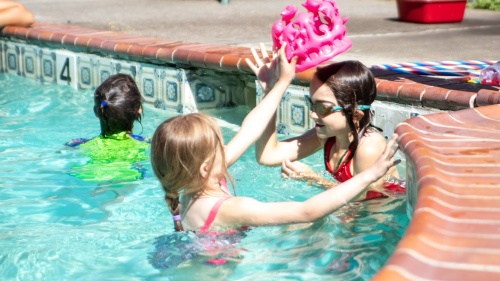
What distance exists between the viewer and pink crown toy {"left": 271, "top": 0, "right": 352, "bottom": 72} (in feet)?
12.2

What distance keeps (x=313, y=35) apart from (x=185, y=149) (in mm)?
811

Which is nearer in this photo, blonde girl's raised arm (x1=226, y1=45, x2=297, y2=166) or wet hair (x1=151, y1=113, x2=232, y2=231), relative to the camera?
wet hair (x1=151, y1=113, x2=232, y2=231)

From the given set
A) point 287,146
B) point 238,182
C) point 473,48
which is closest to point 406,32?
point 473,48

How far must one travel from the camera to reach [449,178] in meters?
3.03

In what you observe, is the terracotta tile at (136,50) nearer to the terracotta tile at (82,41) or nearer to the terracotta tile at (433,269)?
the terracotta tile at (82,41)

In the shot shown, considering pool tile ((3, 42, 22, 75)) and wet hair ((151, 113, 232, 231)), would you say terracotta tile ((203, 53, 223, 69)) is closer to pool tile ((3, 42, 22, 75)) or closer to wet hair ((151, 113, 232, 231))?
pool tile ((3, 42, 22, 75))

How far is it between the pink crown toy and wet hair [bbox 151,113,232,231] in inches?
22.6

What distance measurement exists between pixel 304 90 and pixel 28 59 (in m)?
3.45

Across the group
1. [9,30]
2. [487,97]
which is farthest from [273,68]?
[9,30]

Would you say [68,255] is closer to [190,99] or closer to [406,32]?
[190,99]

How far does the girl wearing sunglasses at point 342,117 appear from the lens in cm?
390

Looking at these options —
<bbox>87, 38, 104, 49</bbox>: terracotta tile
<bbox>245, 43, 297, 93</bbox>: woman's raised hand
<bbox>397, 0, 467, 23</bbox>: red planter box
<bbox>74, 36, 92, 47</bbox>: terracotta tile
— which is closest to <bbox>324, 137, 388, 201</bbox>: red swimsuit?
<bbox>245, 43, 297, 93</bbox>: woman's raised hand

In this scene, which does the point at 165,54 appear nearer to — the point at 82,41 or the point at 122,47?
the point at 122,47

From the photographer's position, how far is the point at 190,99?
22.3ft
